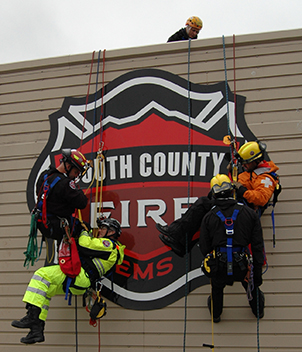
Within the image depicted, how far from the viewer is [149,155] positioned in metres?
5.87

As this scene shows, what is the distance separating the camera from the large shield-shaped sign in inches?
216

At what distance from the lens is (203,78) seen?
5.87 m

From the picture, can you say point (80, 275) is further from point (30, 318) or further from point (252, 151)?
point (252, 151)

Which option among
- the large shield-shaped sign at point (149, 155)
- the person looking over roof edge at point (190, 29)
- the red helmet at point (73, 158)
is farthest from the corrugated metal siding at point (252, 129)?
the person looking over roof edge at point (190, 29)

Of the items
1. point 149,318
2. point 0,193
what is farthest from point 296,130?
point 0,193

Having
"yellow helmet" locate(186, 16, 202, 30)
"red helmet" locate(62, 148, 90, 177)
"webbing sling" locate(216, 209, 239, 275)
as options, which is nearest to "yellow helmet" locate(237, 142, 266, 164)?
"webbing sling" locate(216, 209, 239, 275)

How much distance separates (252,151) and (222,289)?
71.0 inches

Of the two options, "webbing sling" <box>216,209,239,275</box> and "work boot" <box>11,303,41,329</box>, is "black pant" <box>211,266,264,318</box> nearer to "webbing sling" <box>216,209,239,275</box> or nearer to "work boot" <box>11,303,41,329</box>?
"webbing sling" <box>216,209,239,275</box>

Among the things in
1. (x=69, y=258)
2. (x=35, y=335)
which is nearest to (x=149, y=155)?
(x=69, y=258)

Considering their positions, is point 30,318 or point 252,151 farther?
point 252,151

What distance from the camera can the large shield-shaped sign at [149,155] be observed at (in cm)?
548

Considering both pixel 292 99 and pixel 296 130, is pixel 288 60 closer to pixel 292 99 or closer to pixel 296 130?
pixel 292 99

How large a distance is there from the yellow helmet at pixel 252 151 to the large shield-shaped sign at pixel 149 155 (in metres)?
0.48

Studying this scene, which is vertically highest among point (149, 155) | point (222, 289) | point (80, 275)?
point (149, 155)
